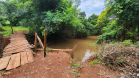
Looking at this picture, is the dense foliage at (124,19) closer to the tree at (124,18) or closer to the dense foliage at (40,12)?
the tree at (124,18)

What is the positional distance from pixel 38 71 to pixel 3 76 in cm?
99

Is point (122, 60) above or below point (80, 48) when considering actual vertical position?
above

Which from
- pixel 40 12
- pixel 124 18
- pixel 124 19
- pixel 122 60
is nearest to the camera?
pixel 122 60

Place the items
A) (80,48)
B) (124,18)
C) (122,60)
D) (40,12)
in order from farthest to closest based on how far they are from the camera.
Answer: (80,48)
(40,12)
(124,18)
(122,60)

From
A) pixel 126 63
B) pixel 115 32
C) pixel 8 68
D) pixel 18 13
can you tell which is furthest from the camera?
pixel 18 13

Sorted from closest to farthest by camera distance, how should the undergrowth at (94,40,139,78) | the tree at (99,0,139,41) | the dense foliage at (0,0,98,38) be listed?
1. the undergrowth at (94,40,139,78)
2. the tree at (99,0,139,41)
3. the dense foliage at (0,0,98,38)

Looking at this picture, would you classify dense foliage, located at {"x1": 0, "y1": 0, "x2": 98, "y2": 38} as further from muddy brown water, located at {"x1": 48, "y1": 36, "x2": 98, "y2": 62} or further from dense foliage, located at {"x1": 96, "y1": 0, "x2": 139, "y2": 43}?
dense foliage, located at {"x1": 96, "y1": 0, "x2": 139, "y2": 43}

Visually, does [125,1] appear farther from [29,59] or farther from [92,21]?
[92,21]

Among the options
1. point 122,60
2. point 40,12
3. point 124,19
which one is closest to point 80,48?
point 124,19

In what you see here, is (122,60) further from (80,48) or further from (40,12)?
(40,12)

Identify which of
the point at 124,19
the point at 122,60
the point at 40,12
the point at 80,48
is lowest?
the point at 80,48

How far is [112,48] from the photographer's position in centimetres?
346

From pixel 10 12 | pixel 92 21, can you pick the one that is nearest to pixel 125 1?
pixel 10 12

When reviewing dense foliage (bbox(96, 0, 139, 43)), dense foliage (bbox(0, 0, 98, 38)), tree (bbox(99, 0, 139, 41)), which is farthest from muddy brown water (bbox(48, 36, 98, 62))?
dense foliage (bbox(0, 0, 98, 38))
